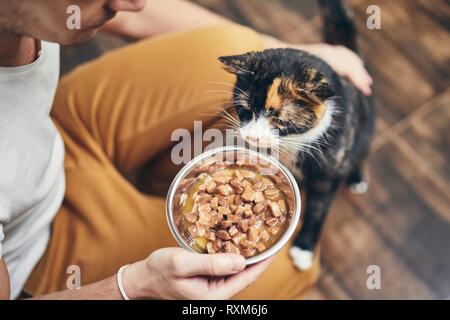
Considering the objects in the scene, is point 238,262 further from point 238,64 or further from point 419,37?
point 419,37

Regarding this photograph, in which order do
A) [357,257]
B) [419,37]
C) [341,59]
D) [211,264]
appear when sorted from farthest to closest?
[357,257] → [419,37] → [341,59] → [211,264]

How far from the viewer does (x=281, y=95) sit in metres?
0.49

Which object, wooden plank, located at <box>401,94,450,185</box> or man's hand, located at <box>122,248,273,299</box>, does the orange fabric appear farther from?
wooden plank, located at <box>401,94,450,185</box>

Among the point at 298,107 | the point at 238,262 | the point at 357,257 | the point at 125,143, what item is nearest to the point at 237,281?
the point at 238,262

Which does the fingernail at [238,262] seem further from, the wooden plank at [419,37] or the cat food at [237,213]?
the wooden plank at [419,37]

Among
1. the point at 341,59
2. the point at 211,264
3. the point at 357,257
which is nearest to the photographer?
the point at 211,264

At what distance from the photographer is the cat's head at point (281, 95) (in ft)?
1.58

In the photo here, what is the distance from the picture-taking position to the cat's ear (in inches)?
19.5

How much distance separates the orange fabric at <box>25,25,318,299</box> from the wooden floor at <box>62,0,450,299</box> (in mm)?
119

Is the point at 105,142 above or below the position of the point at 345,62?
below

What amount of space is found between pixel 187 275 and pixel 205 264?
4 cm

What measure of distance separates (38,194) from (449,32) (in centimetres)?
59

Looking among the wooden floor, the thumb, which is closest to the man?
the thumb
